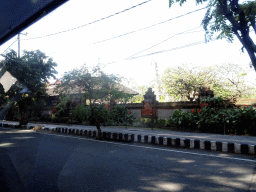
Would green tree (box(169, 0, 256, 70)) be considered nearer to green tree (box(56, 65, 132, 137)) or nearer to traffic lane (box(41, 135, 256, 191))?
traffic lane (box(41, 135, 256, 191))

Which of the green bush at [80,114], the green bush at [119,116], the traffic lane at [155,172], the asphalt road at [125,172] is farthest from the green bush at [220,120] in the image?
the green bush at [80,114]

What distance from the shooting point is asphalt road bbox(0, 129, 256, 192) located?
4.42 meters

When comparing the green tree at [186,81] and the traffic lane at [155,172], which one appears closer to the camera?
the traffic lane at [155,172]

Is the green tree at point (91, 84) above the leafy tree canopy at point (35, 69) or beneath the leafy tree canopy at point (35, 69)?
beneath

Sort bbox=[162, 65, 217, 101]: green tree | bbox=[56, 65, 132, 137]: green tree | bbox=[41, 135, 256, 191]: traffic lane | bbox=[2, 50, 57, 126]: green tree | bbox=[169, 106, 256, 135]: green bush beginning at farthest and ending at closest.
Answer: bbox=[162, 65, 217, 101]: green tree, bbox=[2, 50, 57, 126]: green tree, bbox=[169, 106, 256, 135]: green bush, bbox=[56, 65, 132, 137]: green tree, bbox=[41, 135, 256, 191]: traffic lane

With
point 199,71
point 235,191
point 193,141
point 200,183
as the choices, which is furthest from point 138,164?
point 199,71

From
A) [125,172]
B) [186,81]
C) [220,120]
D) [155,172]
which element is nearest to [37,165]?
[125,172]

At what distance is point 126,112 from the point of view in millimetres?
18906

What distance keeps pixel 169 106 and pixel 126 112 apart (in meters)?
3.97

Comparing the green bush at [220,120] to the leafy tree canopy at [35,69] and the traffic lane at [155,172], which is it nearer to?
the traffic lane at [155,172]

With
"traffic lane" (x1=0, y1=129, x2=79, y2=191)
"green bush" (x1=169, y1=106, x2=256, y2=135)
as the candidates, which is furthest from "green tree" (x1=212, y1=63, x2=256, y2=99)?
"traffic lane" (x1=0, y1=129, x2=79, y2=191)

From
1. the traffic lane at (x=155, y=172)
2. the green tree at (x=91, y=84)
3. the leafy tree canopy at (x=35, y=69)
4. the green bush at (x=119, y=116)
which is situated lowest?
the traffic lane at (x=155, y=172)

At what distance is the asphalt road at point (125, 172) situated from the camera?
4422 mm

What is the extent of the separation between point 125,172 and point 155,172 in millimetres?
723
